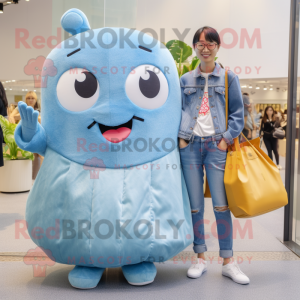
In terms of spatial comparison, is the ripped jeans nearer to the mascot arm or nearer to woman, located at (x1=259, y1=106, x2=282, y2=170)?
the mascot arm

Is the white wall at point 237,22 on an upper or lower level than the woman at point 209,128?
upper

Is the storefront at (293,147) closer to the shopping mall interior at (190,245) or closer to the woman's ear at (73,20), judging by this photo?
the shopping mall interior at (190,245)

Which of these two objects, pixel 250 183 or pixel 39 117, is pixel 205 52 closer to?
pixel 250 183

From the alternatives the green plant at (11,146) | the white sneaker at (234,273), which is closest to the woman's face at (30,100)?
the green plant at (11,146)

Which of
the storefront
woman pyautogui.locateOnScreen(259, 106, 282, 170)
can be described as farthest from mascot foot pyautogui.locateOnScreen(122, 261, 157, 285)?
woman pyautogui.locateOnScreen(259, 106, 282, 170)

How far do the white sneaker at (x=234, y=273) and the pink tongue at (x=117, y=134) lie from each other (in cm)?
102

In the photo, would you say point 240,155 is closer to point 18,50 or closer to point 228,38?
point 228,38

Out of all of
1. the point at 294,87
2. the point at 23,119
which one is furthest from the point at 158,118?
the point at 294,87

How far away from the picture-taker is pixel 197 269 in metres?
2.21

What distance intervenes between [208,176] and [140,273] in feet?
2.27

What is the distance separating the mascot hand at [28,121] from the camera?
6.07 ft

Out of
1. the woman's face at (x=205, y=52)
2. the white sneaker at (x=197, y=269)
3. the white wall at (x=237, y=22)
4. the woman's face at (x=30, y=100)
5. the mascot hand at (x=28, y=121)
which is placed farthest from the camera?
the woman's face at (x=30, y=100)

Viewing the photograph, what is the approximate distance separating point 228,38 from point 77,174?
530cm

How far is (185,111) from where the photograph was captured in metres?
2.14
